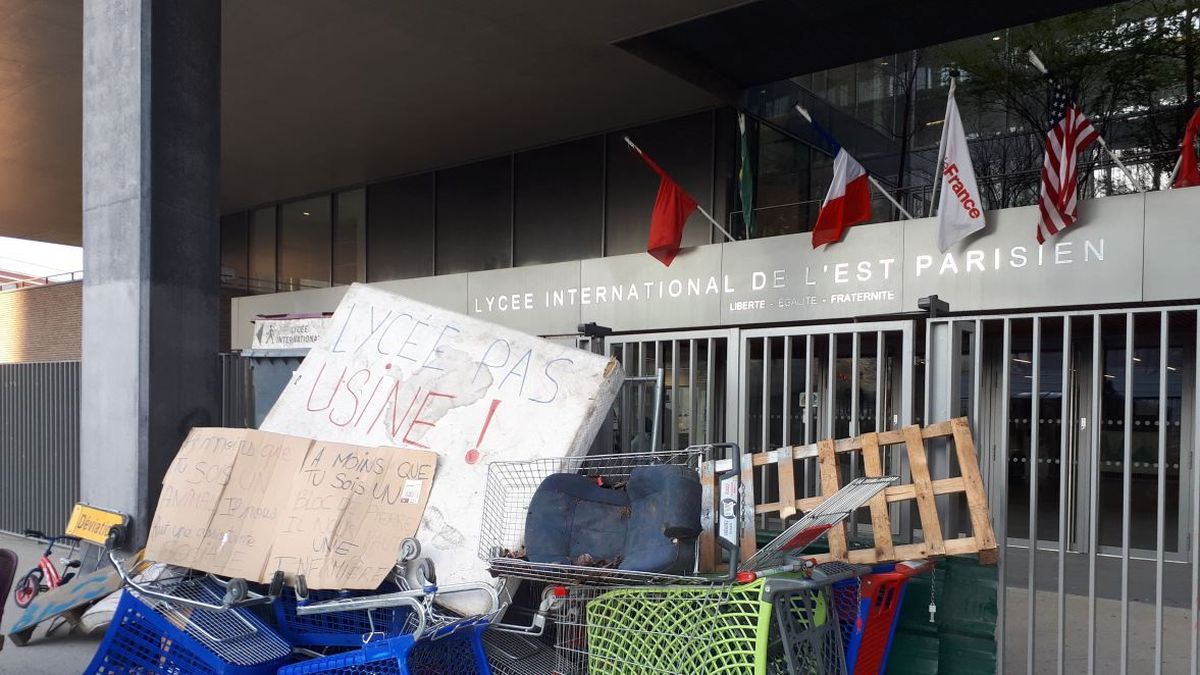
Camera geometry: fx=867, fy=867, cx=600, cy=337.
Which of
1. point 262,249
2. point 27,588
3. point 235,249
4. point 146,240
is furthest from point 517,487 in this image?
point 235,249

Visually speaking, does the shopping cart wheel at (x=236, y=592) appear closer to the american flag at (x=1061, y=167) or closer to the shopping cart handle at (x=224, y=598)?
the shopping cart handle at (x=224, y=598)

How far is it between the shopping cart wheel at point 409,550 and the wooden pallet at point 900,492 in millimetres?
1739

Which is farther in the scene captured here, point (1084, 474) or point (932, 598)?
point (1084, 474)

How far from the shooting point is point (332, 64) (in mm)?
11859

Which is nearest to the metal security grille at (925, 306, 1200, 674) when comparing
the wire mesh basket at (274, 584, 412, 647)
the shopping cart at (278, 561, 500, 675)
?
the shopping cart at (278, 561, 500, 675)

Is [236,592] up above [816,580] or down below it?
below

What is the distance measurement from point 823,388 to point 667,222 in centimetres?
354

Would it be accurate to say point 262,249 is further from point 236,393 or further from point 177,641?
point 177,641

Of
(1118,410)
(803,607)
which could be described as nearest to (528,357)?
(803,607)

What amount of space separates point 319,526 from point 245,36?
8.49m

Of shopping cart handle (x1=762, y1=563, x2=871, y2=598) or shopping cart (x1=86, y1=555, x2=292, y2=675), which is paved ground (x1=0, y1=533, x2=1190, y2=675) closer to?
shopping cart (x1=86, y1=555, x2=292, y2=675)

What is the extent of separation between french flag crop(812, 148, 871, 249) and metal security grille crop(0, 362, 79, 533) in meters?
8.84

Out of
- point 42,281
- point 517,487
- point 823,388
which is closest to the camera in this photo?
point 517,487

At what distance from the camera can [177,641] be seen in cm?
407
